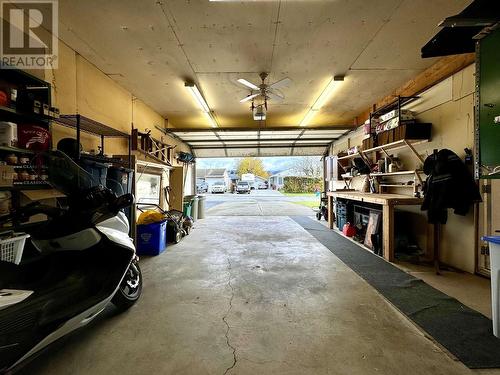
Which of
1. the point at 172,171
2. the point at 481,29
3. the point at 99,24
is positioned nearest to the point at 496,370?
the point at 481,29

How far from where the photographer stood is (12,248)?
2053mm

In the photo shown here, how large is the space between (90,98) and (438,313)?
5.30m

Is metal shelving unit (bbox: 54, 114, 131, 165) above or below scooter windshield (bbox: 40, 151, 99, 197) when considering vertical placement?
above

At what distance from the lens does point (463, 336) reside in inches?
71.2

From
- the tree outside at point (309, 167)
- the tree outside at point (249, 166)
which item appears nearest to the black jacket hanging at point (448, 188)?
the tree outside at point (309, 167)

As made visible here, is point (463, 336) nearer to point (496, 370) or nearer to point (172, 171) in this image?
point (496, 370)

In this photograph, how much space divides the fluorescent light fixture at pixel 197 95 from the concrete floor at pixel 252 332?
10.9ft

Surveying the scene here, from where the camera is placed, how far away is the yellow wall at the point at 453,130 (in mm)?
3092

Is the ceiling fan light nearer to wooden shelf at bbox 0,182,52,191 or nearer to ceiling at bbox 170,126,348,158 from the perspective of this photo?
ceiling at bbox 170,126,348,158

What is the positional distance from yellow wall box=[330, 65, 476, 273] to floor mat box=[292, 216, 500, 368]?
920 millimetres

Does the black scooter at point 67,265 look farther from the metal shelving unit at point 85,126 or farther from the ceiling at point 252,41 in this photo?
the ceiling at point 252,41

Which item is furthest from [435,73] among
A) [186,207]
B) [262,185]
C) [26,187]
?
[262,185]

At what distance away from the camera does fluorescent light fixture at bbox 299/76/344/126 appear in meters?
4.21

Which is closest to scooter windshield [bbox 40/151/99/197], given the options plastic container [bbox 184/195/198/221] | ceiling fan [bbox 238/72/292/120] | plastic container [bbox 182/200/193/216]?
ceiling fan [bbox 238/72/292/120]
